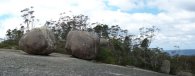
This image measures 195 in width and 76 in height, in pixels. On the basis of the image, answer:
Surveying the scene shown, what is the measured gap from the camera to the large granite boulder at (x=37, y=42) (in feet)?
61.2

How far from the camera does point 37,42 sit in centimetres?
1869

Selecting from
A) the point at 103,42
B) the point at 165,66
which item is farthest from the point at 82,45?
the point at 165,66

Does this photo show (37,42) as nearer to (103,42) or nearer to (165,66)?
(103,42)

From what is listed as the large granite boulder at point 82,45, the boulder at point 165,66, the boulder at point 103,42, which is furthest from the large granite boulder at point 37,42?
the boulder at point 165,66

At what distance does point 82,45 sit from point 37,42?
7.96ft

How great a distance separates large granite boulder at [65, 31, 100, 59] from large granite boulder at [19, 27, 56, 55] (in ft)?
4.70

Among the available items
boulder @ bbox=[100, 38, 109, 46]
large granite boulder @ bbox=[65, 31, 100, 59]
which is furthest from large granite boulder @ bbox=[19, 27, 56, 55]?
boulder @ bbox=[100, 38, 109, 46]

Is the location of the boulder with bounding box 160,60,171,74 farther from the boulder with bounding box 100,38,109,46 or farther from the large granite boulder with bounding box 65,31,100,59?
the large granite boulder with bounding box 65,31,100,59

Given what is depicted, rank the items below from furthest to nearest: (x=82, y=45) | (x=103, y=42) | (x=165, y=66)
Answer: (x=103, y=42)
(x=165, y=66)
(x=82, y=45)

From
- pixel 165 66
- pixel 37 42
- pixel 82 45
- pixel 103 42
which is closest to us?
pixel 37 42

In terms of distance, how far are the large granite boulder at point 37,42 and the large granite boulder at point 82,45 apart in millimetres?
1434

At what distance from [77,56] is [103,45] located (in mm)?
2592

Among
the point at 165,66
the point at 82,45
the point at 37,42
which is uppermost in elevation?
the point at 37,42

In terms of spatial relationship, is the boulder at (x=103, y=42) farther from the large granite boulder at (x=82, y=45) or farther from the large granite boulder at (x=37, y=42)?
the large granite boulder at (x=37, y=42)
